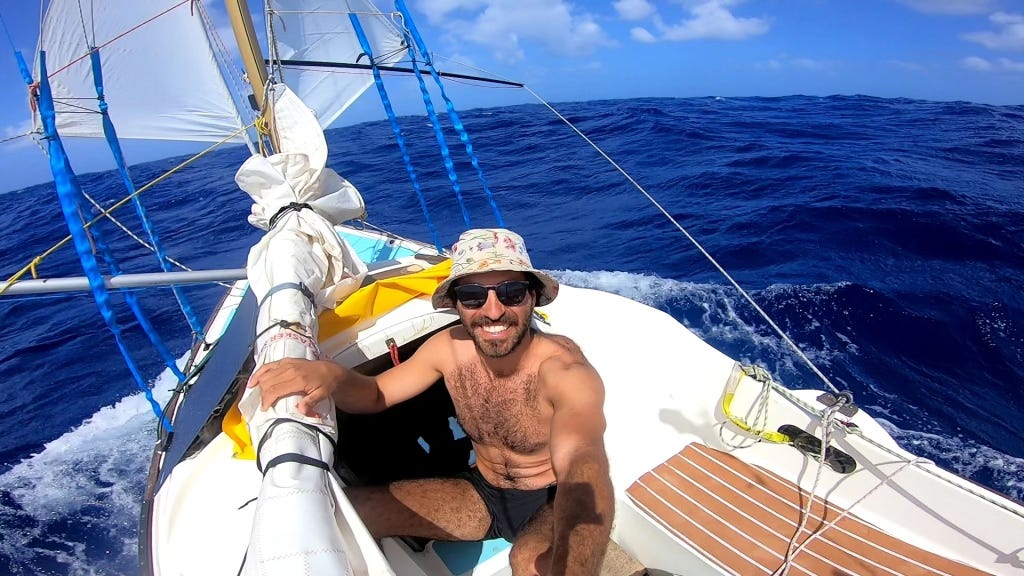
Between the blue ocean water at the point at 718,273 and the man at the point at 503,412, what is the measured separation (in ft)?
2.70

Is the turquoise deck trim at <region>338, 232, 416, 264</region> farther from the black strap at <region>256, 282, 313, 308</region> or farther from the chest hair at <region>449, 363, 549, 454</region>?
the chest hair at <region>449, 363, 549, 454</region>

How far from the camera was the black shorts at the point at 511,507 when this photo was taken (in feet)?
7.36

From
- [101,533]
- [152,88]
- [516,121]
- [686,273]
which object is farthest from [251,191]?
[516,121]

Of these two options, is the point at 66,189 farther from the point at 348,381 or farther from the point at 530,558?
the point at 530,558

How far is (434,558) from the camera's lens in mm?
2324

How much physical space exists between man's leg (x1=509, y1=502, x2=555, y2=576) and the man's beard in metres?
0.73

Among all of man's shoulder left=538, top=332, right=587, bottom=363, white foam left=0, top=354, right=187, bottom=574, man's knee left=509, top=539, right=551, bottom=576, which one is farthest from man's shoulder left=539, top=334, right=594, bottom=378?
white foam left=0, top=354, right=187, bottom=574

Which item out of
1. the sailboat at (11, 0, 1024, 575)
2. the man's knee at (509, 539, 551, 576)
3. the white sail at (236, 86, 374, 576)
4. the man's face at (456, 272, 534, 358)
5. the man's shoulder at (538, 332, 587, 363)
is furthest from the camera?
the man's shoulder at (538, 332, 587, 363)

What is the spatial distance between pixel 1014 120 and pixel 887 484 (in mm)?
20584

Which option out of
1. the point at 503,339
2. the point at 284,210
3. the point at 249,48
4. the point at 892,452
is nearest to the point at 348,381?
the point at 503,339

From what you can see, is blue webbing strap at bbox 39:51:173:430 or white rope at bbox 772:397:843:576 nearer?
white rope at bbox 772:397:843:576

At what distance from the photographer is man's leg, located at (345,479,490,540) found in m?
2.11

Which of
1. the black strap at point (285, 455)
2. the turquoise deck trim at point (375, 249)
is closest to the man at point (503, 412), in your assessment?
the black strap at point (285, 455)

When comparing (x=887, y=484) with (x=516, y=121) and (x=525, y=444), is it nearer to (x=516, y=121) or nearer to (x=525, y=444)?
(x=525, y=444)
